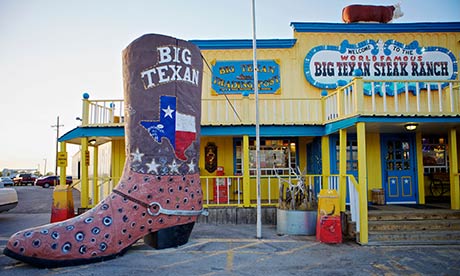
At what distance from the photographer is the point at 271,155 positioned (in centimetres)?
1181

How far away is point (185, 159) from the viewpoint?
712cm

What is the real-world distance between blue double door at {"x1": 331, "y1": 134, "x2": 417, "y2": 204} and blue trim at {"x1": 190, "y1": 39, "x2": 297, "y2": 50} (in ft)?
11.2

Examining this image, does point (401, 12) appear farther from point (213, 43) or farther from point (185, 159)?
point (185, 159)

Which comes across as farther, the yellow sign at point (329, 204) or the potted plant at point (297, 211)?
the potted plant at point (297, 211)

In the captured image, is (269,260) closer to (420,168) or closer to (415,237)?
(415,237)

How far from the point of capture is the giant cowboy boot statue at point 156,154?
6.25 meters

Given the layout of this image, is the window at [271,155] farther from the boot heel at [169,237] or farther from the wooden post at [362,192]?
the boot heel at [169,237]

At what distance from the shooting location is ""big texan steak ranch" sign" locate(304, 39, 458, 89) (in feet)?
38.0

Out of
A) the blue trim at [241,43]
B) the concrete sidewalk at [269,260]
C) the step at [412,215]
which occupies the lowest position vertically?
the concrete sidewalk at [269,260]

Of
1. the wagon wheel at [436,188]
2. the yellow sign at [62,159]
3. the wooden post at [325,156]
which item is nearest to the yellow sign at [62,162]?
the yellow sign at [62,159]

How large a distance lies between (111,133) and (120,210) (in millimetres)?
4473

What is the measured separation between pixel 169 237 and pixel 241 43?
278 inches

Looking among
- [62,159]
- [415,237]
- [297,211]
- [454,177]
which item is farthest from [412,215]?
[62,159]

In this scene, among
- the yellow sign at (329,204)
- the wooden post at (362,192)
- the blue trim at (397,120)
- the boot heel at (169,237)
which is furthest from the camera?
the blue trim at (397,120)
